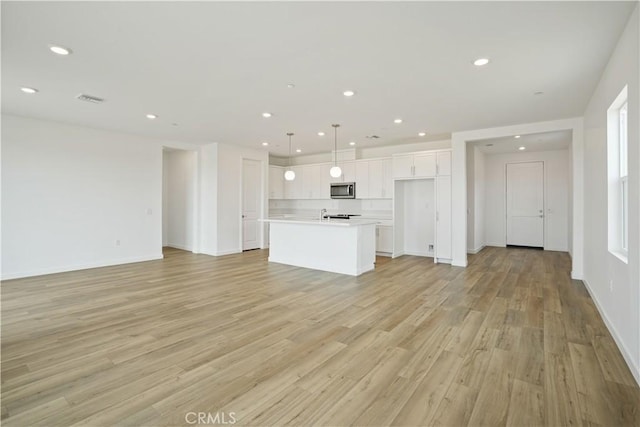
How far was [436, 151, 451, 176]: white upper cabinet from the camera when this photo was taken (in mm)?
6668

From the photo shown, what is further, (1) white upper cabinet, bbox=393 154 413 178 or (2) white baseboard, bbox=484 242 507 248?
(2) white baseboard, bbox=484 242 507 248

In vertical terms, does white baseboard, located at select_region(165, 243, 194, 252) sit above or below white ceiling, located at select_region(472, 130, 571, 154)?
below

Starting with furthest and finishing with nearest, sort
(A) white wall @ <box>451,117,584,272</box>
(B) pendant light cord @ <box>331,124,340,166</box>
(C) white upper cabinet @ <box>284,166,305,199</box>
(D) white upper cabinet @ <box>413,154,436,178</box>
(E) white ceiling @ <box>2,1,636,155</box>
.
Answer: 1. (C) white upper cabinet @ <box>284,166,305,199</box>
2. (D) white upper cabinet @ <box>413,154,436,178</box>
3. (B) pendant light cord @ <box>331,124,340,166</box>
4. (A) white wall @ <box>451,117,584,272</box>
5. (E) white ceiling @ <box>2,1,636,155</box>

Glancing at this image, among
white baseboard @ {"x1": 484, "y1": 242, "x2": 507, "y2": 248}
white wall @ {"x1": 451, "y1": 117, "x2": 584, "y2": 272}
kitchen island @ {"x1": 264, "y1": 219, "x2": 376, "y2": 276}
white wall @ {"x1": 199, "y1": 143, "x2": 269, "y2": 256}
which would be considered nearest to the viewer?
white wall @ {"x1": 451, "y1": 117, "x2": 584, "y2": 272}

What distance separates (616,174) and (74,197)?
8.23 meters

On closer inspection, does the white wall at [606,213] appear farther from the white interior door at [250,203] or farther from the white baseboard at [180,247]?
the white baseboard at [180,247]

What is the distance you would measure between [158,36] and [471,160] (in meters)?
7.52

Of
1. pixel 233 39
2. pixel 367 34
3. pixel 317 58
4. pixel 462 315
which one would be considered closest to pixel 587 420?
pixel 462 315

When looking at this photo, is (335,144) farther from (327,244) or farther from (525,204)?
(525,204)

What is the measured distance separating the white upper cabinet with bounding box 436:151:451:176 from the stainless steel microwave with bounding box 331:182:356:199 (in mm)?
2272

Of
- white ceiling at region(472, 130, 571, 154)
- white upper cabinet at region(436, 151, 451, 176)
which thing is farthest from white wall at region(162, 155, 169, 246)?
white ceiling at region(472, 130, 571, 154)

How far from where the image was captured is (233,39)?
9.30 ft

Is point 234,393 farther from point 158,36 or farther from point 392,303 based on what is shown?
point 158,36

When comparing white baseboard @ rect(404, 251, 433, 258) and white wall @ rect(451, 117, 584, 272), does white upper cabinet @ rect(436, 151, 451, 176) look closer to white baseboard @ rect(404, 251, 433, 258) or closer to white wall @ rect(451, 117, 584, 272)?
white wall @ rect(451, 117, 584, 272)
